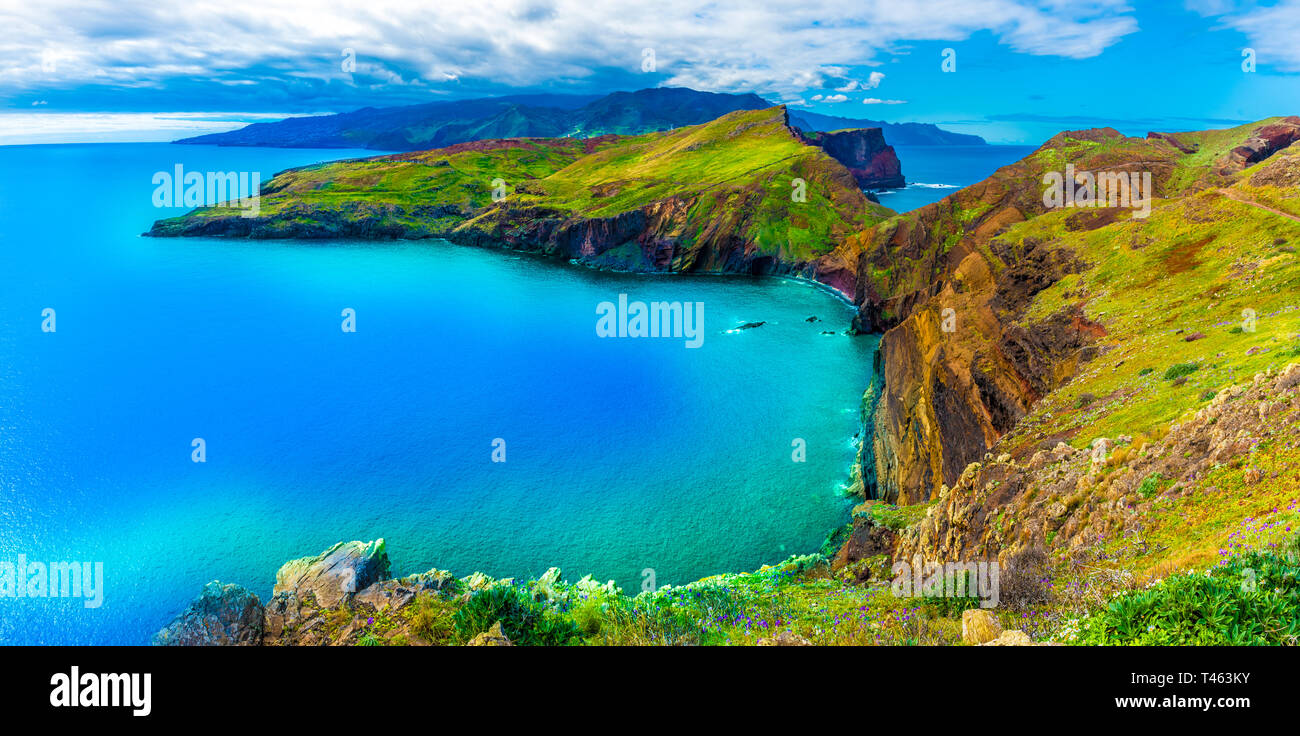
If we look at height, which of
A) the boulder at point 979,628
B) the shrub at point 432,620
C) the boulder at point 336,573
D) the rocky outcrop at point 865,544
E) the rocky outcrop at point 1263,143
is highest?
the rocky outcrop at point 1263,143

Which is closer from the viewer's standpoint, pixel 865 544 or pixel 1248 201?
pixel 865 544

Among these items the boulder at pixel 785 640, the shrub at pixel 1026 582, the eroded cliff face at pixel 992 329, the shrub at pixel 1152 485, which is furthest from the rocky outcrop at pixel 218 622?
the eroded cliff face at pixel 992 329

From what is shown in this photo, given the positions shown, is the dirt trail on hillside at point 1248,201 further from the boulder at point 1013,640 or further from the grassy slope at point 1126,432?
the boulder at point 1013,640

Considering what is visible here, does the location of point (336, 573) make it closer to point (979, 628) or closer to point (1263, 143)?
point (979, 628)

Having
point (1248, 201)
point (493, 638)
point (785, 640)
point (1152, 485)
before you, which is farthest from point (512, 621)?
point (1248, 201)
